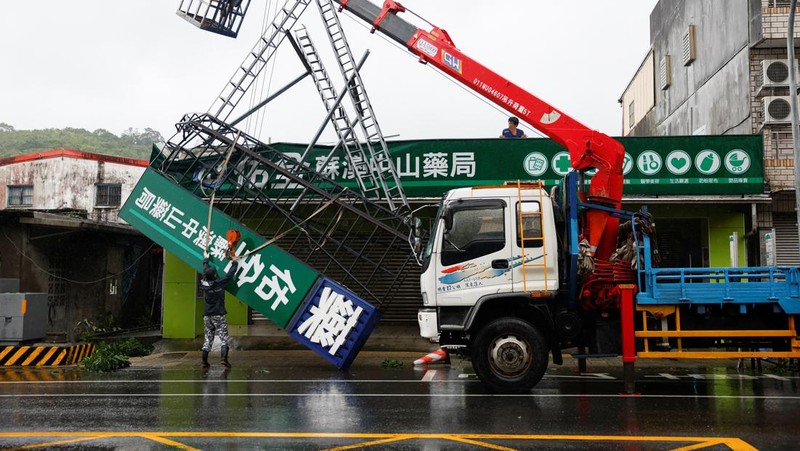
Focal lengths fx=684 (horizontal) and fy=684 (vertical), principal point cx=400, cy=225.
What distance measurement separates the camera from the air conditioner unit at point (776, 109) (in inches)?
615

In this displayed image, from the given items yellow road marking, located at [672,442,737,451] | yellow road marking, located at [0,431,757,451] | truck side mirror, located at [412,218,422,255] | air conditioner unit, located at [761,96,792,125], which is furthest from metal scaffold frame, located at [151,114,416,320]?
air conditioner unit, located at [761,96,792,125]

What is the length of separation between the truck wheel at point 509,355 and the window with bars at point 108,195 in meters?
22.7

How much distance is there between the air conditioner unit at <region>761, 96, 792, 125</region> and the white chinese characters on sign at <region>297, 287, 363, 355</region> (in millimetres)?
10655

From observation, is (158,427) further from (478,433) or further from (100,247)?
(100,247)

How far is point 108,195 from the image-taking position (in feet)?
92.5

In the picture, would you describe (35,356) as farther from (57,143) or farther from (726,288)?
(57,143)

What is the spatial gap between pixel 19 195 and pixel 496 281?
25.7 m

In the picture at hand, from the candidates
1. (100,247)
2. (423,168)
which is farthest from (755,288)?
(100,247)

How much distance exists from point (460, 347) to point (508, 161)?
668 centimetres

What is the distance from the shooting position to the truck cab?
30.8ft

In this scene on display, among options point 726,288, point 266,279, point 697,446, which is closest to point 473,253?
point 726,288

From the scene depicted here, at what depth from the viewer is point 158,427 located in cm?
721

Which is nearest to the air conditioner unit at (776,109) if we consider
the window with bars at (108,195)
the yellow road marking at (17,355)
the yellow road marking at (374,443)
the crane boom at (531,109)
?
the crane boom at (531,109)

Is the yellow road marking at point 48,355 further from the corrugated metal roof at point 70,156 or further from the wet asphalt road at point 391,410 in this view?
the corrugated metal roof at point 70,156
